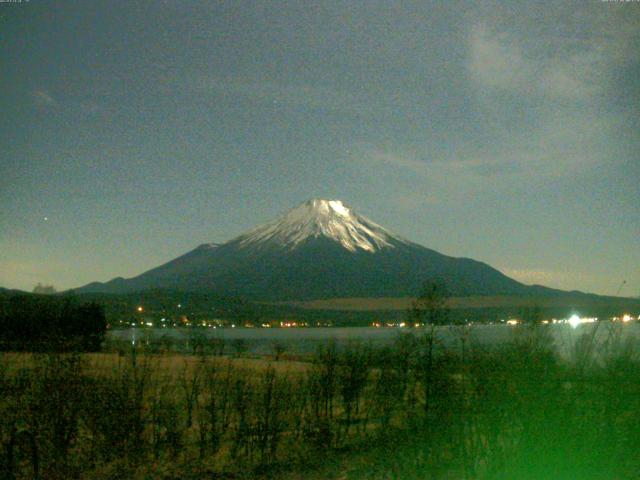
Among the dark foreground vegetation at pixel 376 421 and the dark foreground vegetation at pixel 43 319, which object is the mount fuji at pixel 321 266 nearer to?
the dark foreground vegetation at pixel 43 319

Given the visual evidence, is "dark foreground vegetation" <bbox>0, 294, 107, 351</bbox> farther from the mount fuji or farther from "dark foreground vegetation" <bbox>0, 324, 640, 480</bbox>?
the mount fuji

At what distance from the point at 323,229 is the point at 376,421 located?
152m

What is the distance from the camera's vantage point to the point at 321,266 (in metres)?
144

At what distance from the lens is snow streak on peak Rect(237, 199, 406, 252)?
511 feet

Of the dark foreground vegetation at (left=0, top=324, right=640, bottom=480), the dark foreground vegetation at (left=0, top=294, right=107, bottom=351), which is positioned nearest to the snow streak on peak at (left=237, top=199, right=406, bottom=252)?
the dark foreground vegetation at (left=0, top=294, right=107, bottom=351)

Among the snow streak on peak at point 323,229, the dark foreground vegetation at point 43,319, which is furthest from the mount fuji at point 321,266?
the dark foreground vegetation at point 43,319

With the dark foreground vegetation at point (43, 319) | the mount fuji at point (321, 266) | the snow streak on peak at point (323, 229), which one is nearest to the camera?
the dark foreground vegetation at point (43, 319)

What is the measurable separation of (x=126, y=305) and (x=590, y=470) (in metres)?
80.1

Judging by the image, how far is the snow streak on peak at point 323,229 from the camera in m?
156

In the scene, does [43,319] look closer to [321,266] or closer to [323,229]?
[321,266]

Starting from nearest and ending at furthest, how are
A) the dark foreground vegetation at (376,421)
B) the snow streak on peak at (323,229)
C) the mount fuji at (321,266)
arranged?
the dark foreground vegetation at (376,421)
the mount fuji at (321,266)
the snow streak on peak at (323,229)

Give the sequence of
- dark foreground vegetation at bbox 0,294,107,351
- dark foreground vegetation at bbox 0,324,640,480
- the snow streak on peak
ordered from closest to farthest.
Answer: dark foreground vegetation at bbox 0,324,640,480, dark foreground vegetation at bbox 0,294,107,351, the snow streak on peak

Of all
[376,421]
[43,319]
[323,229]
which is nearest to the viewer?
[376,421]

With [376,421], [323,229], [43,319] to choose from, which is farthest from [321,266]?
[376,421]
